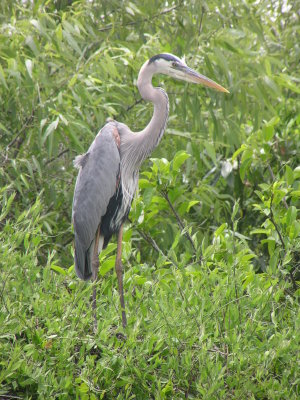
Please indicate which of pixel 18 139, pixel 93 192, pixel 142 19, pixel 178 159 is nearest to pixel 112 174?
pixel 93 192

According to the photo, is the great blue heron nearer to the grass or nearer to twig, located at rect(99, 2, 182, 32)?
the grass

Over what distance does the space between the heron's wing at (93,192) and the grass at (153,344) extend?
55 cm

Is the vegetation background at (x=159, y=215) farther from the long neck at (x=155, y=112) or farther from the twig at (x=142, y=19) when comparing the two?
the long neck at (x=155, y=112)

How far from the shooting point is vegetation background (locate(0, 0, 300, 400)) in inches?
126

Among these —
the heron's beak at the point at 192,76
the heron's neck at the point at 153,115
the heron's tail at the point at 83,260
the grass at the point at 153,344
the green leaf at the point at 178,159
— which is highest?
the heron's beak at the point at 192,76

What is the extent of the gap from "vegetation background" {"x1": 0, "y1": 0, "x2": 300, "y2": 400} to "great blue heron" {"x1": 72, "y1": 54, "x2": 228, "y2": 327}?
0.11 metres

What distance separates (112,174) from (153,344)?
3.82 ft

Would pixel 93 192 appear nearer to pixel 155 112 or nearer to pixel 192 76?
pixel 155 112

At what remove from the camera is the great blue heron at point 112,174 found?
4215 millimetres

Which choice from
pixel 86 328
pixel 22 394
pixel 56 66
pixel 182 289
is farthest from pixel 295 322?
pixel 56 66

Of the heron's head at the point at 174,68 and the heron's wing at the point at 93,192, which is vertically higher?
the heron's head at the point at 174,68

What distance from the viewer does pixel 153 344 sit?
11.1ft

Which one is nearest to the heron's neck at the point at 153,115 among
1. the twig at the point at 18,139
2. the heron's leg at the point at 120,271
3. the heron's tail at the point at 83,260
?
the heron's leg at the point at 120,271

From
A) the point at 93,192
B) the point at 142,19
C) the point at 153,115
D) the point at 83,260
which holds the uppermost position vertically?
the point at 142,19
